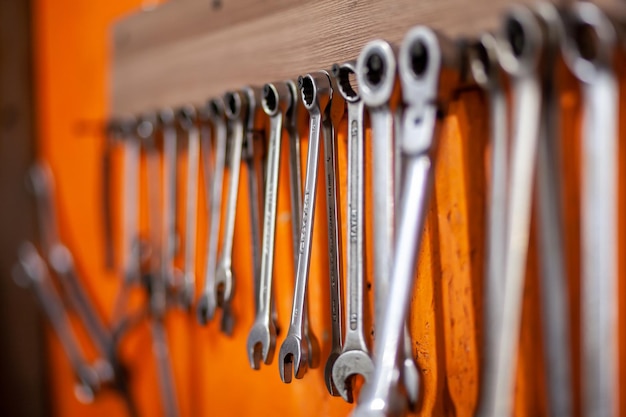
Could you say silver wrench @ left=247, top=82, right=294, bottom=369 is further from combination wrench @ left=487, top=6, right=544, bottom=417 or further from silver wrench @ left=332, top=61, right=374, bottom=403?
combination wrench @ left=487, top=6, right=544, bottom=417

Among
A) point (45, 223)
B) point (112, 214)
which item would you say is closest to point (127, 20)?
point (112, 214)

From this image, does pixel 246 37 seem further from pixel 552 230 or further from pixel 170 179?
pixel 552 230

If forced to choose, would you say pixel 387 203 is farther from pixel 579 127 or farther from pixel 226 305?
pixel 226 305

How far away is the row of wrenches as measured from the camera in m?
0.40

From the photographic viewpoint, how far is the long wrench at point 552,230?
417mm

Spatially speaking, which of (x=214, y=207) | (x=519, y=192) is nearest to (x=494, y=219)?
(x=519, y=192)

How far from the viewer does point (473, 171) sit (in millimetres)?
532

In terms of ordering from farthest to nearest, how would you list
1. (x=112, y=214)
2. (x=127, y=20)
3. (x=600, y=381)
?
(x=112, y=214)
(x=127, y=20)
(x=600, y=381)

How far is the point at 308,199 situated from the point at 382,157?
0.29 feet

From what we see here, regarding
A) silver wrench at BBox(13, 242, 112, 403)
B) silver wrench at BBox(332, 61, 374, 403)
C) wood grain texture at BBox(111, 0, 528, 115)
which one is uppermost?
wood grain texture at BBox(111, 0, 528, 115)

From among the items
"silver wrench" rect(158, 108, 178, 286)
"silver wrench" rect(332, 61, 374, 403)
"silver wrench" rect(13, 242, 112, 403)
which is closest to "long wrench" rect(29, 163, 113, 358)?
"silver wrench" rect(13, 242, 112, 403)

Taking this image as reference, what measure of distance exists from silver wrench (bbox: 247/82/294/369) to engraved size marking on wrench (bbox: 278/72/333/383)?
0.04m

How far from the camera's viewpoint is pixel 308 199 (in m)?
0.56

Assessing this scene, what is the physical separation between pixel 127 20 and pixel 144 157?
24 centimetres
